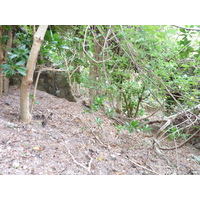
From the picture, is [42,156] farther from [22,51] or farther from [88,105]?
[88,105]

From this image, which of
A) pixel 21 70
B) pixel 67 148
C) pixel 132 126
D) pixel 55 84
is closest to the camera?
pixel 21 70

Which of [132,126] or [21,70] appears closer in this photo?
[21,70]

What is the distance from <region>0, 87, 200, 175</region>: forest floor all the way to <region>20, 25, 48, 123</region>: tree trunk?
8 centimetres

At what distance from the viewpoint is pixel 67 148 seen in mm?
1185

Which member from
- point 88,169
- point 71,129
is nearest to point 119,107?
point 71,129

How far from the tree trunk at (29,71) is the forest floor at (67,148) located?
8 centimetres

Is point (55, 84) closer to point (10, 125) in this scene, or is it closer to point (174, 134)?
point (10, 125)

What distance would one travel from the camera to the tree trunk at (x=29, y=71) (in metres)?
1.07

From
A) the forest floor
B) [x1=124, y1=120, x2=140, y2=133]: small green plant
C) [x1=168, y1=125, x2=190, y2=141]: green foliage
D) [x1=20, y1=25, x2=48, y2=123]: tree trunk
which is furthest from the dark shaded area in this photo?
[x1=168, y1=125, x2=190, y2=141]: green foliage

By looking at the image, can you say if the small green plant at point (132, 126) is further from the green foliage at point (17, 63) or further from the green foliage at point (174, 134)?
the green foliage at point (17, 63)

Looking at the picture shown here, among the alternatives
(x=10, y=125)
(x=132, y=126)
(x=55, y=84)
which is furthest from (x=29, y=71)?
(x=55, y=84)

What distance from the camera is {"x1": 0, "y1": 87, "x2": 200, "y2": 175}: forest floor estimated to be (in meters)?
0.94

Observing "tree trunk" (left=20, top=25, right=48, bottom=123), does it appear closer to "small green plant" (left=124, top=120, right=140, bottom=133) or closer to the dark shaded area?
"small green plant" (left=124, top=120, right=140, bottom=133)

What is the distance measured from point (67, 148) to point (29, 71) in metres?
0.58
